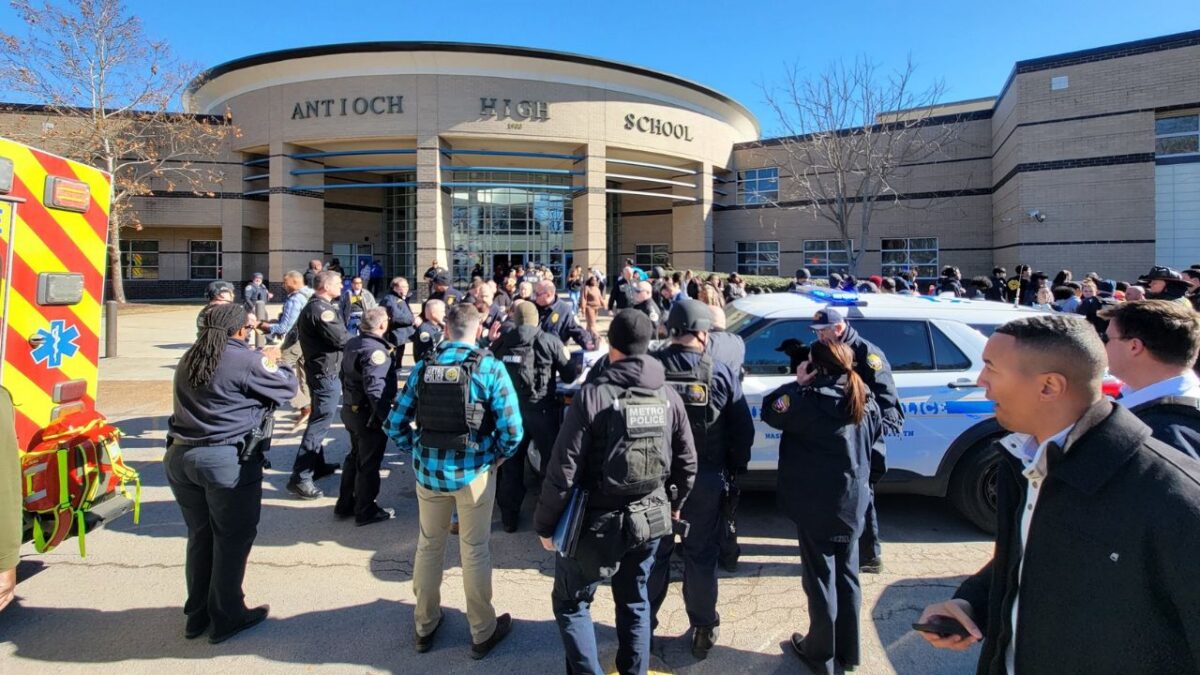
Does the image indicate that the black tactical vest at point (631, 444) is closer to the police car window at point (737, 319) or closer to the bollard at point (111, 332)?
the police car window at point (737, 319)

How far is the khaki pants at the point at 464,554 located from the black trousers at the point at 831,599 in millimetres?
1626

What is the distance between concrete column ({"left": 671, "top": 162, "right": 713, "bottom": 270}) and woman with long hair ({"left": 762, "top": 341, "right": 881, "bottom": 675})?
26.6 meters

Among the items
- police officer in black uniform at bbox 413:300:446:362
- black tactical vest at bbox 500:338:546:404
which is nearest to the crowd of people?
black tactical vest at bbox 500:338:546:404

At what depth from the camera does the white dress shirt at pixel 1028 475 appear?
4.93 feet

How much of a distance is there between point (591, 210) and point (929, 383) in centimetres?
2264

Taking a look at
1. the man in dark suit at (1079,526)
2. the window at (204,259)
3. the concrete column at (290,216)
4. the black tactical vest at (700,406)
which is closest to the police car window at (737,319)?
the black tactical vest at (700,406)

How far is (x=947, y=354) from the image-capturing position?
4.72 meters

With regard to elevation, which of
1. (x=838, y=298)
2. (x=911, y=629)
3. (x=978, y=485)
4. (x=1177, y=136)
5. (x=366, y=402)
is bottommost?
(x=911, y=629)

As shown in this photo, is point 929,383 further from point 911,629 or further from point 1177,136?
point 1177,136

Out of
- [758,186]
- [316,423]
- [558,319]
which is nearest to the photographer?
[316,423]

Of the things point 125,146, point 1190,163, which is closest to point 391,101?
point 125,146

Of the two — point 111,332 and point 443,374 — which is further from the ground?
point 111,332

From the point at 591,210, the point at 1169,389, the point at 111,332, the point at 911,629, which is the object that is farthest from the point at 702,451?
the point at 591,210

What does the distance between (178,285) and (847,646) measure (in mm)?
34839
